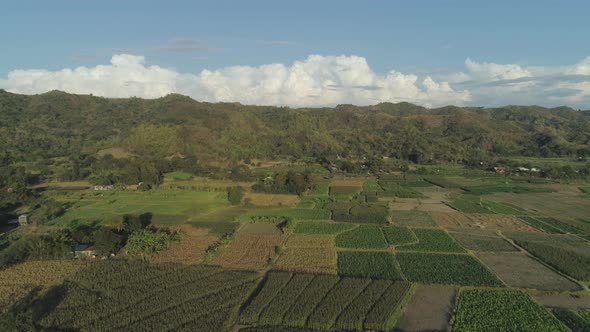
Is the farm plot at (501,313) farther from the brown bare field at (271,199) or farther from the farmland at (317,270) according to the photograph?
the brown bare field at (271,199)

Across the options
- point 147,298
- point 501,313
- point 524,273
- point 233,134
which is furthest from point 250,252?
point 233,134

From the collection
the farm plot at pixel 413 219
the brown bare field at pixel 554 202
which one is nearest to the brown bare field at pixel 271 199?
the farm plot at pixel 413 219

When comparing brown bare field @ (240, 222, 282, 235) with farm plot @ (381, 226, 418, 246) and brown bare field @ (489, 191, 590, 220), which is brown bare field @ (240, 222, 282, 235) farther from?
brown bare field @ (489, 191, 590, 220)

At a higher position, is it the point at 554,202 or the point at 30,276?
the point at 554,202

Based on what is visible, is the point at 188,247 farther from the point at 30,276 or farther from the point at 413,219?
the point at 413,219

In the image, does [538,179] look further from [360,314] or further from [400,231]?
[360,314]

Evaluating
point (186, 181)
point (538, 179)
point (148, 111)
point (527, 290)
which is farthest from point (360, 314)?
point (148, 111)
